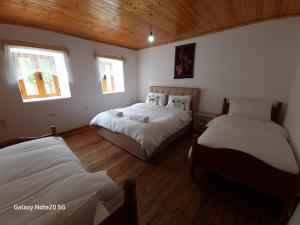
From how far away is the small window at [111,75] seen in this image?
3.98 m

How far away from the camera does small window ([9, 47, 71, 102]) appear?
2566mm

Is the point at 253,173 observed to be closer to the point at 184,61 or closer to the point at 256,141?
the point at 256,141

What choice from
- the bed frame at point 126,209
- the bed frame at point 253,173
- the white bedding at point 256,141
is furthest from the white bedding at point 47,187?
the white bedding at point 256,141

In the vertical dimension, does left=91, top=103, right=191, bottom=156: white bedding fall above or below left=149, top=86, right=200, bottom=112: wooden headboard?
below

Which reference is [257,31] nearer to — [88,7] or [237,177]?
[237,177]

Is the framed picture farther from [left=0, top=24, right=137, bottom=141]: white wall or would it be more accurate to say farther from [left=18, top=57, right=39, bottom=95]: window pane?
[left=18, top=57, right=39, bottom=95]: window pane

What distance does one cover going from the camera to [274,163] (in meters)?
1.24

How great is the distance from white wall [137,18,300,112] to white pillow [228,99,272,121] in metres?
0.33

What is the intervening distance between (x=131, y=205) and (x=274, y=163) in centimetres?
139

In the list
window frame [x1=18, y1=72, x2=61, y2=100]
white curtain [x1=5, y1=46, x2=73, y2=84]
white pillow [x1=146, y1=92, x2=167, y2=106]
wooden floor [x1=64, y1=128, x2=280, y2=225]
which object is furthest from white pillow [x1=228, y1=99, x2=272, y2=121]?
window frame [x1=18, y1=72, x2=61, y2=100]

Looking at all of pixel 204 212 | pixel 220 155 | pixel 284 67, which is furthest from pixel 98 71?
pixel 284 67

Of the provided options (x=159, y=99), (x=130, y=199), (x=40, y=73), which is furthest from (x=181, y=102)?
(x=40, y=73)

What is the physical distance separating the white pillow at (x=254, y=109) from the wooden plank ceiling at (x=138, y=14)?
1.47 m

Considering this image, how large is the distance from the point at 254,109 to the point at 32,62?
4.42 metres
